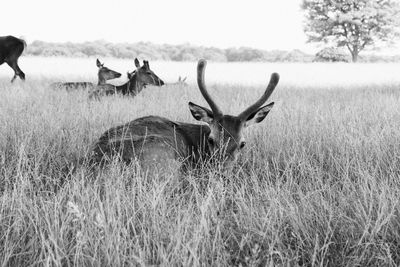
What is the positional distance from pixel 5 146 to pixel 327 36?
38.8 meters

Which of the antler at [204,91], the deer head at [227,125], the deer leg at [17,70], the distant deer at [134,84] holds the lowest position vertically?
the deer leg at [17,70]

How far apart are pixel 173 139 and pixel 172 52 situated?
4880cm

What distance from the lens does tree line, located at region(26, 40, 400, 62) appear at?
46969mm

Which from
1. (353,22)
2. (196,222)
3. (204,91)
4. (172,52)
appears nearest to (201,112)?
(204,91)

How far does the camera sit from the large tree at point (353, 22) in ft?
127

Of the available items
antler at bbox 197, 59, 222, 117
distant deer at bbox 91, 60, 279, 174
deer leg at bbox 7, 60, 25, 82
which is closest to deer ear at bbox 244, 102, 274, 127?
distant deer at bbox 91, 60, 279, 174

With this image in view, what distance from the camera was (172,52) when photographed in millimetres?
52156

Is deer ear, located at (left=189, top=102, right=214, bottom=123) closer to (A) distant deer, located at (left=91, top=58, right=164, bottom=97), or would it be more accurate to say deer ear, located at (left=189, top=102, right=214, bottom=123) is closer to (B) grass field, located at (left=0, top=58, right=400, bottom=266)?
(B) grass field, located at (left=0, top=58, right=400, bottom=266)

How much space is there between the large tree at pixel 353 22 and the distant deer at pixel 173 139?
36317 millimetres

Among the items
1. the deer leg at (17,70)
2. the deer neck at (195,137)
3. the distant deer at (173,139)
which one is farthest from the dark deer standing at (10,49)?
the distant deer at (173,139)

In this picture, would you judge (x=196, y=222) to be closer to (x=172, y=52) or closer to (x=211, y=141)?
(x=211, y=141)

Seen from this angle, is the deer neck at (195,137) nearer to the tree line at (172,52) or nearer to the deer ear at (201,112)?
the deer ear at (201,112)

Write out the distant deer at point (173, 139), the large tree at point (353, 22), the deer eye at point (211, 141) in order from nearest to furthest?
the distant deer at point (173, 139)
the deer eye at point (211, 141)
the large tree at point (353, 22)

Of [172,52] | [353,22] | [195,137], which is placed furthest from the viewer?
[172,52]
